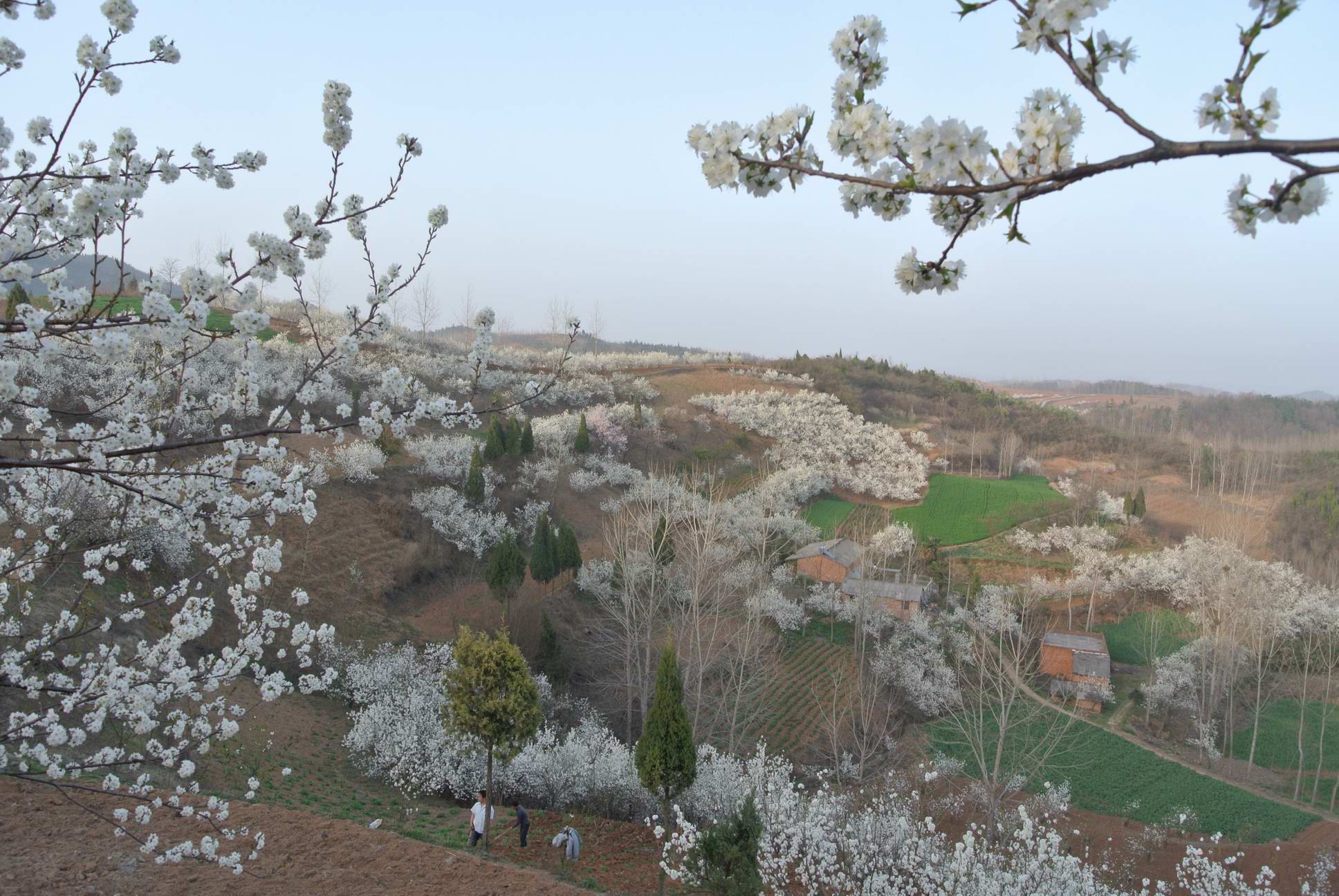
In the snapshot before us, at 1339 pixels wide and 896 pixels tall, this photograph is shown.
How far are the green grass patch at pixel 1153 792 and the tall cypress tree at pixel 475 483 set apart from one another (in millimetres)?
13794

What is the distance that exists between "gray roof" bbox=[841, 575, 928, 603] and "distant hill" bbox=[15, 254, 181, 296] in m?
20.7

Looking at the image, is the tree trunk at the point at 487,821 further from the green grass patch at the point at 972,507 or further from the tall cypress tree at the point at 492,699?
the green grass patch at the point at 972,507

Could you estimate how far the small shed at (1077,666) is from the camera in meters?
19.7

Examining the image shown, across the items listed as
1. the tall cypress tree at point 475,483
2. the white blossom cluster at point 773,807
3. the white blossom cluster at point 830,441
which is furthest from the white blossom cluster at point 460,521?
the white blossom cluster at point 830,441

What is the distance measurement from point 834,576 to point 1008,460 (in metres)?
24.6

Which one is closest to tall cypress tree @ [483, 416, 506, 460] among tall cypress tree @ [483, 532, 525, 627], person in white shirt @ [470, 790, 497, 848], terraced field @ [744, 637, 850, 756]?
tall cypress tree @ [483, 532, 525, 627]

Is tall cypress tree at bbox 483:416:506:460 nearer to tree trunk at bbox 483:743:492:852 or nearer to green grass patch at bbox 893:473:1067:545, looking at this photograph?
tree trunk at bbox 483:743:492:852

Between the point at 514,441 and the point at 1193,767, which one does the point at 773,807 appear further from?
the point at 514,441

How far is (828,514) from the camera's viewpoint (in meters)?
33.3

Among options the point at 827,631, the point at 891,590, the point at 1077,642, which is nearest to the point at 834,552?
the point at 891,590

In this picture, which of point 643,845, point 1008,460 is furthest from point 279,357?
point 1008,460

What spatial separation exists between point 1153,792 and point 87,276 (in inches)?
763

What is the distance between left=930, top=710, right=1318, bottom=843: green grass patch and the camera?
14.2 metres

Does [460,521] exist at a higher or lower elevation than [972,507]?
higher
